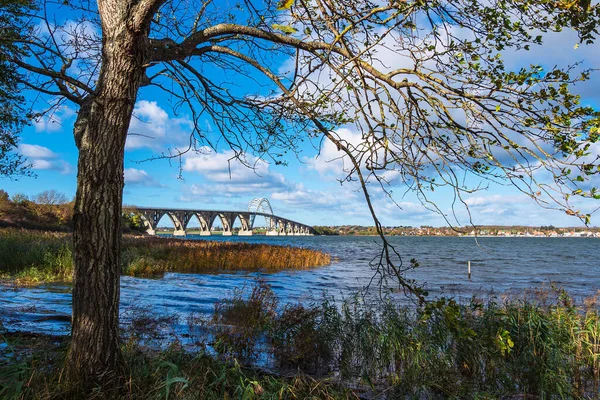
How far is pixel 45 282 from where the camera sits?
14.2 m

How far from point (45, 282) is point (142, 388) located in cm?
1220

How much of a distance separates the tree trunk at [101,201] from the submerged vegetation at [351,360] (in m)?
0.46

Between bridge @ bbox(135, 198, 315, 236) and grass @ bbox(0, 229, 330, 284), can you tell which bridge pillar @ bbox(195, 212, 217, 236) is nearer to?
bridge @ bbox(135, 198, 315, 236)

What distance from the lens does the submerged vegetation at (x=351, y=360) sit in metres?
4.29

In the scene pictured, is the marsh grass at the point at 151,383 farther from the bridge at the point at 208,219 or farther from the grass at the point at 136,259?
the bridge at the point at 208,219

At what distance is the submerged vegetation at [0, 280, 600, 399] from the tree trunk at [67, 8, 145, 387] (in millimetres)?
456

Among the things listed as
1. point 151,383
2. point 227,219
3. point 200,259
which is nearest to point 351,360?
point 151,383

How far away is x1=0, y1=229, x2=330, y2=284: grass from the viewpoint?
1565 centimetres

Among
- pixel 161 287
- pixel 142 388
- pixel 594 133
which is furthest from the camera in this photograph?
pixel 161 287

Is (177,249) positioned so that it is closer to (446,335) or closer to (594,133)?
(446,335)

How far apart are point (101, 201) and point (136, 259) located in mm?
18001

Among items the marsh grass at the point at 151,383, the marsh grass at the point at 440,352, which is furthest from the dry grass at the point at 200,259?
the marsh grass at the point at 151,383

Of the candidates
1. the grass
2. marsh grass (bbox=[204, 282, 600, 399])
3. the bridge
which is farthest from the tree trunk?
the bridge

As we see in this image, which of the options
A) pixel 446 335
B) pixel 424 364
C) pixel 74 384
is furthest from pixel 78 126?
pixel 446 335
